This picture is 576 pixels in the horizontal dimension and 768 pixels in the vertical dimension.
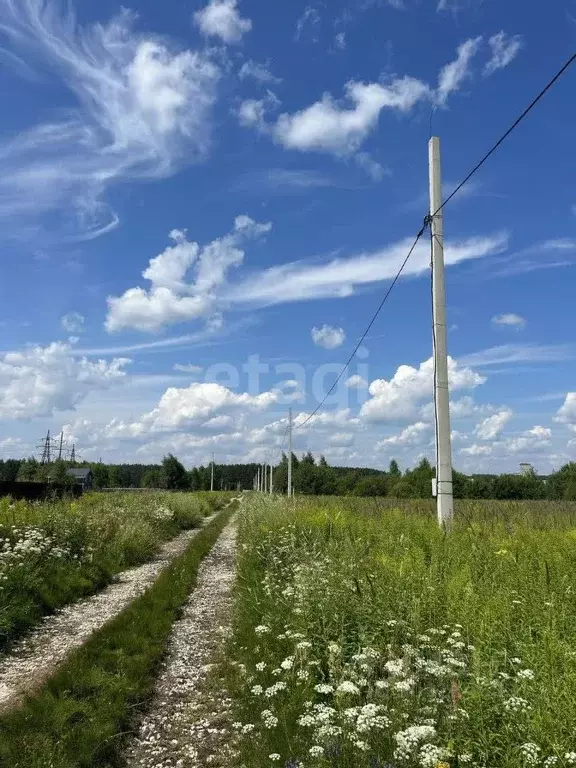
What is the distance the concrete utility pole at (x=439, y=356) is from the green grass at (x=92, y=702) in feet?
16.0

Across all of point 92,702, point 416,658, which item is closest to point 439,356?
point 416,658

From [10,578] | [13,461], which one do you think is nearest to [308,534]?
[10,578]

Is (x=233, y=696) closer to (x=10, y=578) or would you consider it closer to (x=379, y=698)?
(x=379, y=698)

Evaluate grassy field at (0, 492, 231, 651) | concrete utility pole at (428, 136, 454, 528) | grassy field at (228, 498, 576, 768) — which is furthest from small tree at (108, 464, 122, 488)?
grassy field at (228, 498, 576, 768)

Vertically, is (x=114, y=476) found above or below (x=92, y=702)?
above

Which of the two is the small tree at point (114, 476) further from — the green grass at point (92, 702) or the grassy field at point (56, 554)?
the green grass at point (92, 702)

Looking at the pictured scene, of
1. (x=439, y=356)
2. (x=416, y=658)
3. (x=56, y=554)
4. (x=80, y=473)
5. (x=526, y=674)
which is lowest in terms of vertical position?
(x=56, y=554)

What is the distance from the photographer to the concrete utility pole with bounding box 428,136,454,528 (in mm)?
9883

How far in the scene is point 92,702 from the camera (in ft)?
17.8

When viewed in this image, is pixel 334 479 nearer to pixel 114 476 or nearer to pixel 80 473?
pixel 80 473

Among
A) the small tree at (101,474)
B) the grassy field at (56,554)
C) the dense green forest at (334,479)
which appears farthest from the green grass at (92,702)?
the small tree at (101,474)

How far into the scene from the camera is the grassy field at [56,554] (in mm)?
8820

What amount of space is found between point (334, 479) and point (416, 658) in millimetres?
97973

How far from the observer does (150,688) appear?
19.5ft
